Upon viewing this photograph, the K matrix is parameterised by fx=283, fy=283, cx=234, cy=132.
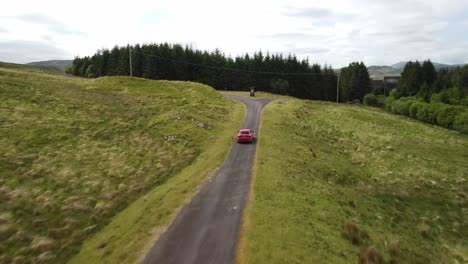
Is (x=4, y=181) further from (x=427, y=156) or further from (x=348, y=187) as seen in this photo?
(x=427, y=156)

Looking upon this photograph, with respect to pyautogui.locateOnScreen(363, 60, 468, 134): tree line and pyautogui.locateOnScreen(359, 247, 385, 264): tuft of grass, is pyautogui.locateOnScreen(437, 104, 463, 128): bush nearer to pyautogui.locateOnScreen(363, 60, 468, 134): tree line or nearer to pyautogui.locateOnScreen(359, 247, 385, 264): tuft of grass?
pyautogui.locateOnScreen(363, 60, 468, 134): tree line

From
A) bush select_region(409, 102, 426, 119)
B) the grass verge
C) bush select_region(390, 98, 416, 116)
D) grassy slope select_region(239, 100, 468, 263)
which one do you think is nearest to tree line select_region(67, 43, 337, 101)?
bush select_region(390, 98, 416, 116)

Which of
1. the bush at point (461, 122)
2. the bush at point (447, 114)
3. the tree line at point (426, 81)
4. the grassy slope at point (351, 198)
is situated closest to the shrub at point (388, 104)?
the tree line at point (426, 81)

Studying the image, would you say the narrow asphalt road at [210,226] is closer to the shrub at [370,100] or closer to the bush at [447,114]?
the bush at [447,114]

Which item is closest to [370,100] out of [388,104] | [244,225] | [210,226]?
[388,104]

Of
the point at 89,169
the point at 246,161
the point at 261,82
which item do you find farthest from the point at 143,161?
the point at 261,82

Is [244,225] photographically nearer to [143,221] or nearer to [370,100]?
[143,221]

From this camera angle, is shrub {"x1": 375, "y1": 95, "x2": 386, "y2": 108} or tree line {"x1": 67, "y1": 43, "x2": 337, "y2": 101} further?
shrub {"x1": 375, "y1": 95, "x2": 386, "y2": 108}
